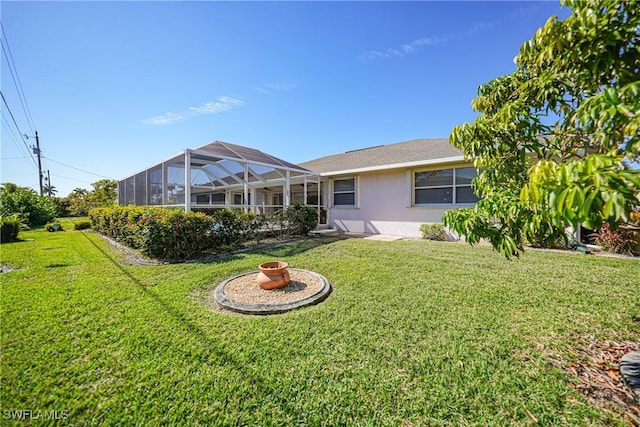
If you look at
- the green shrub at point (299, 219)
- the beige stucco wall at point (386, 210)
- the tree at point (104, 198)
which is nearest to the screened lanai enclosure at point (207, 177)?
the green shrub at point (299, 219)

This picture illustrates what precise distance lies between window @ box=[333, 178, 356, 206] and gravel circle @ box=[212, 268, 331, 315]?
28.5 ft

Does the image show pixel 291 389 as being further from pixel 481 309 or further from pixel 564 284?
pixel 564 284

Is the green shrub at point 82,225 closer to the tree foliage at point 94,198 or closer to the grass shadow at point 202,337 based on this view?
the tree foliage at point 94,198

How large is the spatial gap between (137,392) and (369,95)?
520 inches

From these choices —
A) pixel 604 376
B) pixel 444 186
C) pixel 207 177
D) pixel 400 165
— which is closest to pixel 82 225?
pixel 207 177

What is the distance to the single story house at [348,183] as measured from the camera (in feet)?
31.9

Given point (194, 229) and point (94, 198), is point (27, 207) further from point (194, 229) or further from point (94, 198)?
point (194, 229)

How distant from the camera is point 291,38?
321 inches

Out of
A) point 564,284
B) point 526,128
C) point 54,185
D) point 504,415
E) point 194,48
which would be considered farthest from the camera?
point 54,185

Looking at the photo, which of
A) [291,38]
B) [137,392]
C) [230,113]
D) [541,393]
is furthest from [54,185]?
[541,393]

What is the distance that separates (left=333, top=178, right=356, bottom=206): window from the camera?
13391mm

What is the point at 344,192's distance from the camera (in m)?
13.7

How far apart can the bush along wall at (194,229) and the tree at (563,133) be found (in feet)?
23.0

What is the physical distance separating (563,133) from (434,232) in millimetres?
8394
